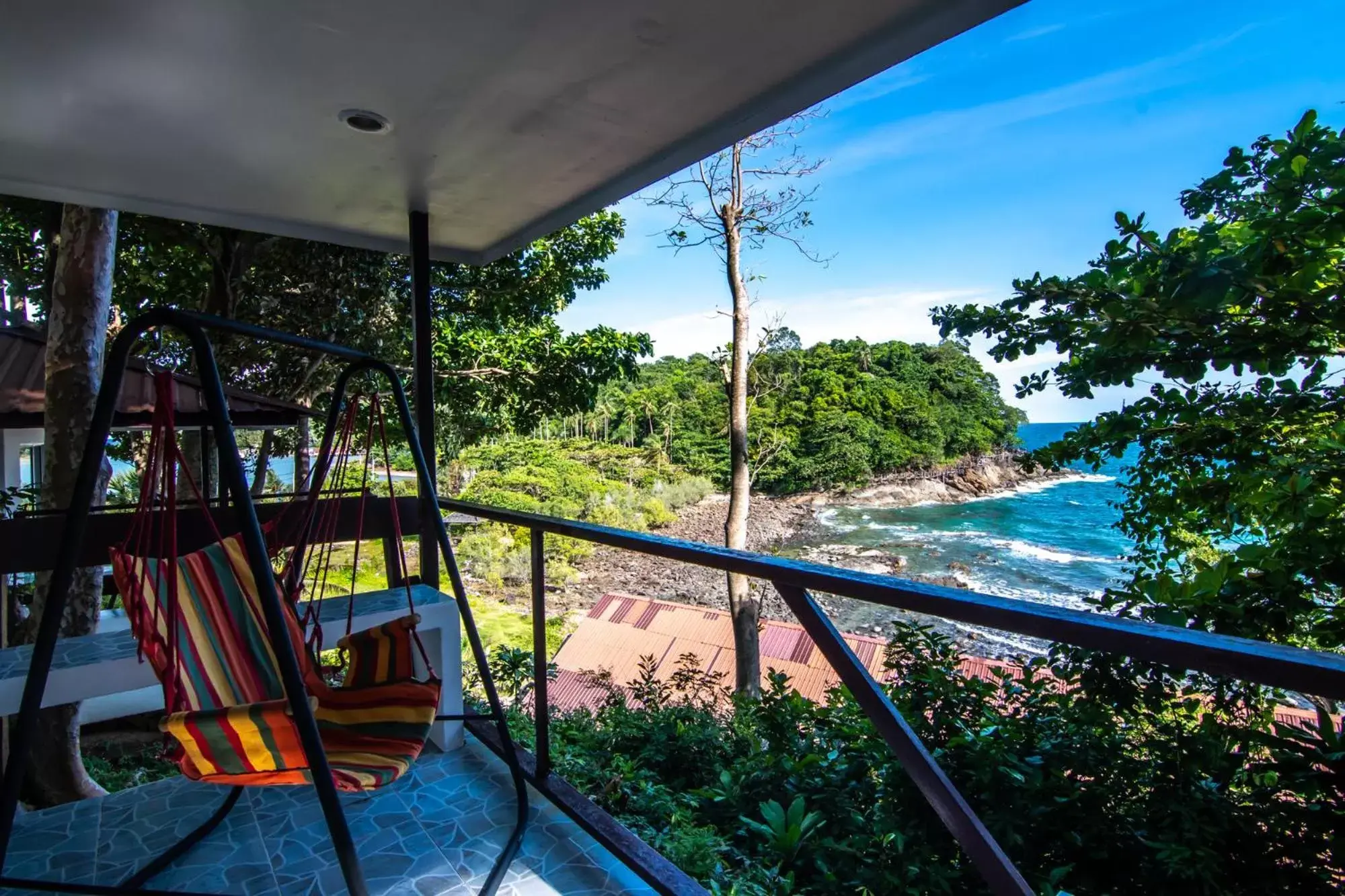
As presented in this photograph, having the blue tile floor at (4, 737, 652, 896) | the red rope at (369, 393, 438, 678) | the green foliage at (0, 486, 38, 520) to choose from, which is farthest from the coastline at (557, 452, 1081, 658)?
the blue tile floor at (4, 737, 652, 896)

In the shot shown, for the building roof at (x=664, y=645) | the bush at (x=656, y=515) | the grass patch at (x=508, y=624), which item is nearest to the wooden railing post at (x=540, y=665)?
the building roof at (x=664, y=645)

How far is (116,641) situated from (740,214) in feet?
32.6

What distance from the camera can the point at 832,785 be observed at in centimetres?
222

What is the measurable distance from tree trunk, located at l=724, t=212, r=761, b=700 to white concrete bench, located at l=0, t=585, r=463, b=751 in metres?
6.94

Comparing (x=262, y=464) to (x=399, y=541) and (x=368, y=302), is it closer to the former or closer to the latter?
(x=368, y=302)

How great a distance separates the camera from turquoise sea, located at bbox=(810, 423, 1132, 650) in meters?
20.8

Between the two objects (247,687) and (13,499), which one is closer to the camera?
(247,687)

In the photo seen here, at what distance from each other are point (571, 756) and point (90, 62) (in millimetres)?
2950

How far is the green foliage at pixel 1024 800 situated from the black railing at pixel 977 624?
97 centimetres

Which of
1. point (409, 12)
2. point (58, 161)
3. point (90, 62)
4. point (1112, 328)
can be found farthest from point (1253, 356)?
point (58, 161)

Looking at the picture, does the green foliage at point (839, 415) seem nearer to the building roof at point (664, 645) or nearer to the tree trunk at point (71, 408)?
the building roof at point (664, 645)

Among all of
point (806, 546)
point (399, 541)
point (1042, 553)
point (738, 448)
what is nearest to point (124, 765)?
point (399, 541)

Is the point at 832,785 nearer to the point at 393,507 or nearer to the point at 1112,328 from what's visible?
the point at 393,507

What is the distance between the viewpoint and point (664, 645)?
14.0m
